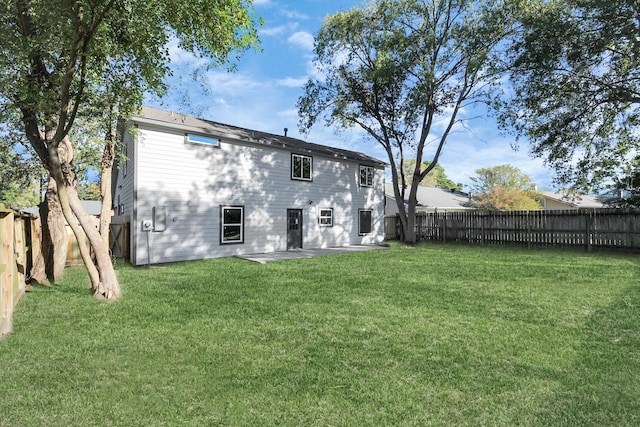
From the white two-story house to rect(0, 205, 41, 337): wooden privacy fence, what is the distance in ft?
9.14

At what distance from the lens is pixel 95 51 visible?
5.68 m

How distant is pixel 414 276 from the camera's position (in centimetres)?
796

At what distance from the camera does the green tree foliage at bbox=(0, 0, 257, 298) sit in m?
5.07

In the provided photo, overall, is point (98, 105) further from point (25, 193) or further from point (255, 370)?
point (25, 193)

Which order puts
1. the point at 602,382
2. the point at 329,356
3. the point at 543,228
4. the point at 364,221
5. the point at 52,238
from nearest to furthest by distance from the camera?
the point at 602,382
the point at 329,356
the point at 52,238
the point at 543,228
the point at 364,221

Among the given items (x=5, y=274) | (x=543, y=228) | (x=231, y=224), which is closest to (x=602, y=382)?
(x=5, y=274)

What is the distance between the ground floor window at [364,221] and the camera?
17.2 metres

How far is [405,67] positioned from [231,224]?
1021cm

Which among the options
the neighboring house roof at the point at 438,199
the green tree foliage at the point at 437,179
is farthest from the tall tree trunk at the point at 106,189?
the green tree foliage at the point at 437,179

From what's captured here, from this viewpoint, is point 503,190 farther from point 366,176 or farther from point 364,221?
point 364,221

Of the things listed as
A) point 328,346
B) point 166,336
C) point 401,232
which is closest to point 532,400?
point 328,346

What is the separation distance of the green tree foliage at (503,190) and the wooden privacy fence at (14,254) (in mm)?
30234

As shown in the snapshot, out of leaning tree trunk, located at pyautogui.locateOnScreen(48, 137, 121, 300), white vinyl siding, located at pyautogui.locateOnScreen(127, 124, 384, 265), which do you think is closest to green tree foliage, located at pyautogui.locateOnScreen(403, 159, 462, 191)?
white vinyl siding, located at pyautogui.locateOnScreen(127, 124, 384, 265)

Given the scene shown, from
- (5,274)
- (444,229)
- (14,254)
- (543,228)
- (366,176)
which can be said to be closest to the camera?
(5,274)
